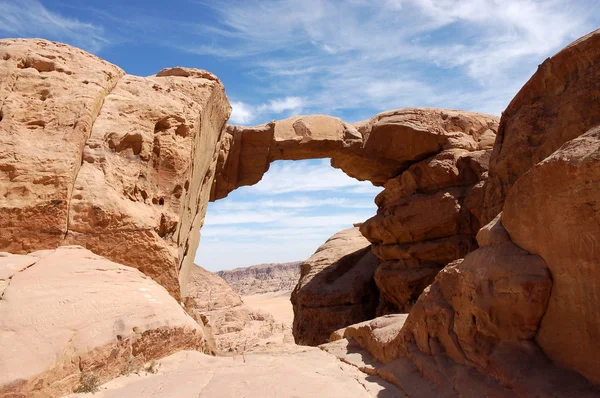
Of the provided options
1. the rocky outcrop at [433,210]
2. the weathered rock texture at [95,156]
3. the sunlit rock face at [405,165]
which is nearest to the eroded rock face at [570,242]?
the weathered rock texture at [95,156]

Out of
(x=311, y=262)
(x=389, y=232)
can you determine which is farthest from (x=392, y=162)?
(x=311, y=262)

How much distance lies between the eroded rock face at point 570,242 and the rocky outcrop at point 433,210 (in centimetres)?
883

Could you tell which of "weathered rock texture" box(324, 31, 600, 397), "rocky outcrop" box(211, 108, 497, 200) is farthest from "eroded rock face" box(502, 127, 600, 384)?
"rocky outcrop" box(211, 108, 497, 200)

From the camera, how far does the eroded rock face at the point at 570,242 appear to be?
9.93 feet

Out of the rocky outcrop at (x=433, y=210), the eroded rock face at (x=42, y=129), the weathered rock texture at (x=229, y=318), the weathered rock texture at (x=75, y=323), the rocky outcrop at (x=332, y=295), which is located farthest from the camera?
the weathered rock texture at (x=229, y=318)

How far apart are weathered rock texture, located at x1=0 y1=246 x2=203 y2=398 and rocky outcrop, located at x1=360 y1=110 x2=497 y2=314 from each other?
9.27 metres

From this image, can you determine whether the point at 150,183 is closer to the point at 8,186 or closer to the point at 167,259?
the point at 167,259

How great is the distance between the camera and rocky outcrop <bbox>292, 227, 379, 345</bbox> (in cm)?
1404

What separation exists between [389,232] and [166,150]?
28.1ft

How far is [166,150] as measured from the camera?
7.19 metres

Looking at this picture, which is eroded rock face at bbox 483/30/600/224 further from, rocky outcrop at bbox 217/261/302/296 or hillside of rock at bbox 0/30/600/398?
rocky outcrop at bbox 217/261/302/296

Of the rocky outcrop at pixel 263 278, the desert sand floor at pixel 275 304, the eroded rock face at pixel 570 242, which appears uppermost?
the eroded rock face at pixel 570 242

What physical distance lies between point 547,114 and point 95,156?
6.66 m

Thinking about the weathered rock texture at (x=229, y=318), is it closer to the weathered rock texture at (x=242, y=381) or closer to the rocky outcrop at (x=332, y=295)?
the rocky outcrop at (x=332, y=295)
